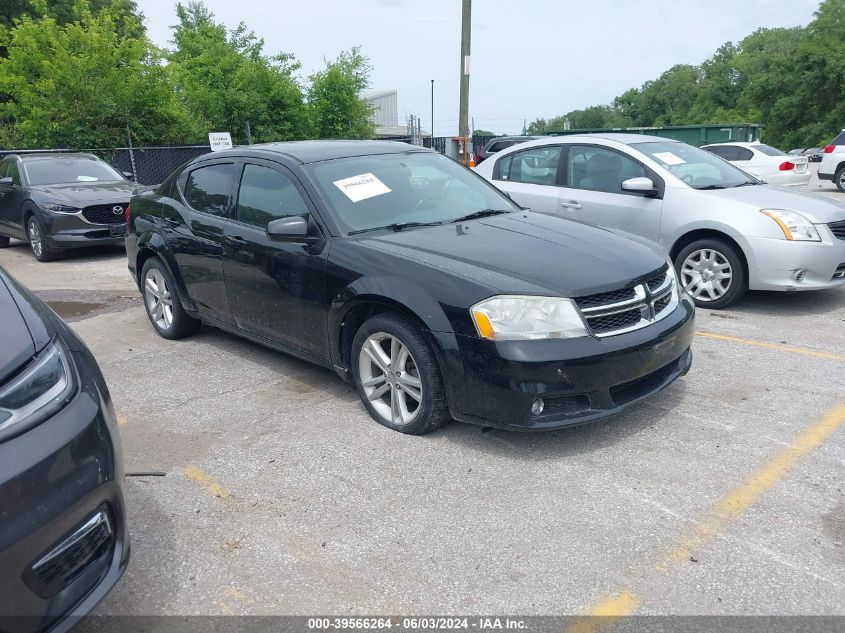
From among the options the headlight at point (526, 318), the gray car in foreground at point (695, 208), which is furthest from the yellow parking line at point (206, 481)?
the gray car in foreground at point (695, 208)

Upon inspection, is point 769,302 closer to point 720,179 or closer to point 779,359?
point 720,179

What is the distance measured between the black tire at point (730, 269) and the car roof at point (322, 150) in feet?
8.89

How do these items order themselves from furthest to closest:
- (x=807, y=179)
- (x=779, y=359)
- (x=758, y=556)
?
(x=807, y=179) < (x=779, y=359) < (x=758, y=556)

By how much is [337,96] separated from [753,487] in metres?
18.6

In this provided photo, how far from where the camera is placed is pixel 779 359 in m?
4.94

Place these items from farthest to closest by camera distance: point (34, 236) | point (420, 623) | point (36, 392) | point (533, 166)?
point (34, 236)
point (533, 166)
point (420, 623)
point (36, 392)

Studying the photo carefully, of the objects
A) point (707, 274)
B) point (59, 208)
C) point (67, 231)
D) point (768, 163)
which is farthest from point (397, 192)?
point (768, 163)

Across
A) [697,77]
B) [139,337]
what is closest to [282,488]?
[139,337]

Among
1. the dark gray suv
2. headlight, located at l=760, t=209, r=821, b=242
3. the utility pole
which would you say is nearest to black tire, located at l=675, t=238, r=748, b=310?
headlight, located at l=760, t=209, r=821, b=242

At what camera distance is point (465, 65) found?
15.6m

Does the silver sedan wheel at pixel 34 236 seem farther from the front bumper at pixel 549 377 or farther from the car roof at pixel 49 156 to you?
the front bumper at pixel 549 377

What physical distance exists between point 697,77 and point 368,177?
110 m

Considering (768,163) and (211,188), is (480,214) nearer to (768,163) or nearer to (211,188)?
(211,188)

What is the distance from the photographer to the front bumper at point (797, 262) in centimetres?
584
